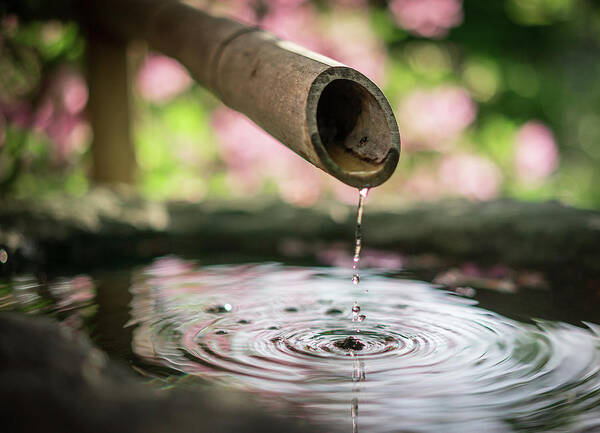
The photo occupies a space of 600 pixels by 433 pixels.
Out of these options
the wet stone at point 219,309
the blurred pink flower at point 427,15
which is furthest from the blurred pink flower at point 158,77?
the wet stone at point 219,309

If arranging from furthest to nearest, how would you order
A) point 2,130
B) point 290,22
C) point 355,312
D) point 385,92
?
point 385,92 → point 290,22 → point 2,130 → point 355,312

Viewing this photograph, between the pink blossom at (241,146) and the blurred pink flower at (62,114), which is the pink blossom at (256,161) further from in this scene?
the blurred pink flower at (62,114)

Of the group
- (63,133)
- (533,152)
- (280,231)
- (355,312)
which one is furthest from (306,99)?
(533,152)

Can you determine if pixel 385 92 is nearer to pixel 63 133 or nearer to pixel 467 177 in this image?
pixel 467 177

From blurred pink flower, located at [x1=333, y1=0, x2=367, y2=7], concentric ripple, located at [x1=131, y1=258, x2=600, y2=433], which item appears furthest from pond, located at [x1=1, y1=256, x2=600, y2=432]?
blurred pink flower, located at [x1=333, y1=0, x2=367, y2=7]

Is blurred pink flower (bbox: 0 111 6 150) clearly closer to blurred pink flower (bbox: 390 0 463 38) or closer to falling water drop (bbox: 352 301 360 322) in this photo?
falling water drop (bbox: 352 301 360 322)
